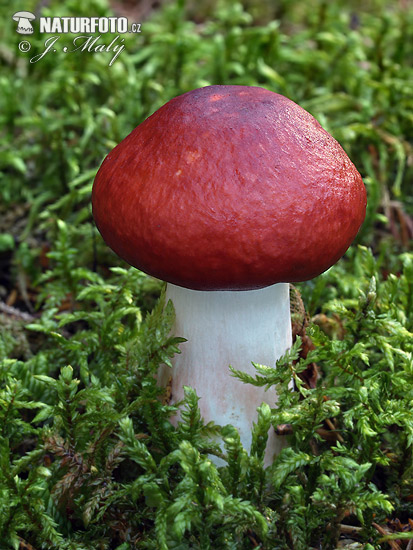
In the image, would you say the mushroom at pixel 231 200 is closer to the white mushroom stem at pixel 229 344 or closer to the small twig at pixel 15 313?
the white mushroom stem at pixel 229 344

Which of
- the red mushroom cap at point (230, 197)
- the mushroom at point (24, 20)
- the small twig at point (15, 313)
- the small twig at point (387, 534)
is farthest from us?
the mushroom at point (24, 20)

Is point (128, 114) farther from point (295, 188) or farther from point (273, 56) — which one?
point (295, 188)

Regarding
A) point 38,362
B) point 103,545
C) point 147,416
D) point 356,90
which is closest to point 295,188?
point 147,416

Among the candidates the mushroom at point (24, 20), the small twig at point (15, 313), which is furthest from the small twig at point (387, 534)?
the mushroom at point (24, 20)

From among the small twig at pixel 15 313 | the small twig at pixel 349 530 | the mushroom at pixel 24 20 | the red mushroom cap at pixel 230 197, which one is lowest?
the small twig at pixel 349 530

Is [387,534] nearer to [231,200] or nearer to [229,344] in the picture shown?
[229,344]

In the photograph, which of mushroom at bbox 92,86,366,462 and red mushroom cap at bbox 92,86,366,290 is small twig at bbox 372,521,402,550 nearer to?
mushroom at bbox 92,86,366,462

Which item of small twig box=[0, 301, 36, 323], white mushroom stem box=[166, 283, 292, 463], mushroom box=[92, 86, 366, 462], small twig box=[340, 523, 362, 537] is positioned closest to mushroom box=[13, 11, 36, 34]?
small twig box=[0, 301, 36, 323]
